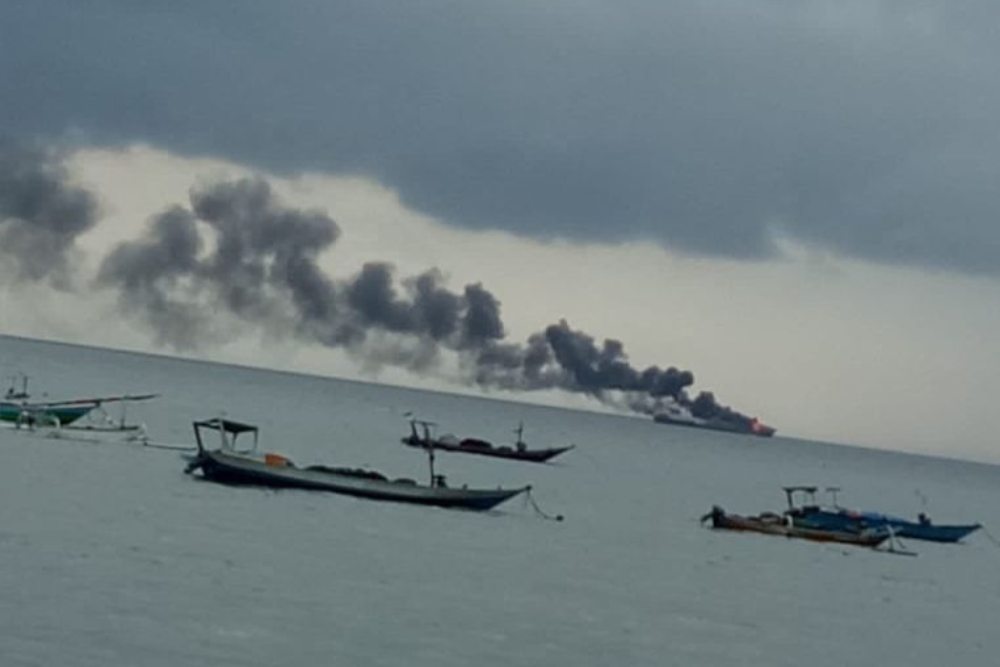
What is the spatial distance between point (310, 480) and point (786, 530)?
82.4ft

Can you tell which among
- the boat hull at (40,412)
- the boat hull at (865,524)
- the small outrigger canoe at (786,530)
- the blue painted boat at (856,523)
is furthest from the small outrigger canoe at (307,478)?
the boat hull at (40,412)

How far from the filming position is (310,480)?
279 ft

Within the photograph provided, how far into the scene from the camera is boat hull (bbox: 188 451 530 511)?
8438 centimetres

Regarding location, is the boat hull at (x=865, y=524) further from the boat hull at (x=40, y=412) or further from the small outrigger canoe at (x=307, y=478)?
the boat hull at (x=40, y=412)

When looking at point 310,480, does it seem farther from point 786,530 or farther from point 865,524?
point 865,524

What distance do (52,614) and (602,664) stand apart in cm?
1328

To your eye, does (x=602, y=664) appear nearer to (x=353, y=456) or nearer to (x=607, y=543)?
(x=607, y=543)

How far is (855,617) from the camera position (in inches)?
2490

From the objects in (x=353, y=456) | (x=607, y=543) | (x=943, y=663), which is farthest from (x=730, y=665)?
(x=353, y=456)

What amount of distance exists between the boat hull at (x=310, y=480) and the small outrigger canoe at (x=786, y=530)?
14094 millimetres

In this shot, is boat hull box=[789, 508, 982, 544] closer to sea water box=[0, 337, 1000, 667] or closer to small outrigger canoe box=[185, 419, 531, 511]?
sea water box=[0, 337, 1000, 667]

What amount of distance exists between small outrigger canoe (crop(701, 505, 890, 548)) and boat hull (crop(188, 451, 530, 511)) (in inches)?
555

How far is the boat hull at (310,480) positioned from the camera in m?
84.4

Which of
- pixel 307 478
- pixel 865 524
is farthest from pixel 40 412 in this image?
pixel 865 524
